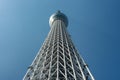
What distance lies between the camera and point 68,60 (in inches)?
2015

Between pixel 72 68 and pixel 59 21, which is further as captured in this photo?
pixel 59 21

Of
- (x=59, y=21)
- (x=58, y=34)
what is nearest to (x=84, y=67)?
(x=58, y=34)

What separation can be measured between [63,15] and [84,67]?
156 feet

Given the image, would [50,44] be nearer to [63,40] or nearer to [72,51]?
[63,40]

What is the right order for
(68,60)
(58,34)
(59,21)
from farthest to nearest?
(59,21), (58,34), (68,60)

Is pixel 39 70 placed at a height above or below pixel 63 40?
below

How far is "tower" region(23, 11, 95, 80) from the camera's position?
4264cm

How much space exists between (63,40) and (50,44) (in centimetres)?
365

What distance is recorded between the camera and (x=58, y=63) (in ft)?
156

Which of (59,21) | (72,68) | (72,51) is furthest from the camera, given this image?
(59,21)

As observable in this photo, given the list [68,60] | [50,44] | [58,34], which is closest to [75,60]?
[68,60]

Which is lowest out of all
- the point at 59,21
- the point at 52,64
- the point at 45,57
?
Answer: the point at 52,64

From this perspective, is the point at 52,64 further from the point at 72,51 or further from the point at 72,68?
the point at 72,51

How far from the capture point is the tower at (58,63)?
42.6 metres
